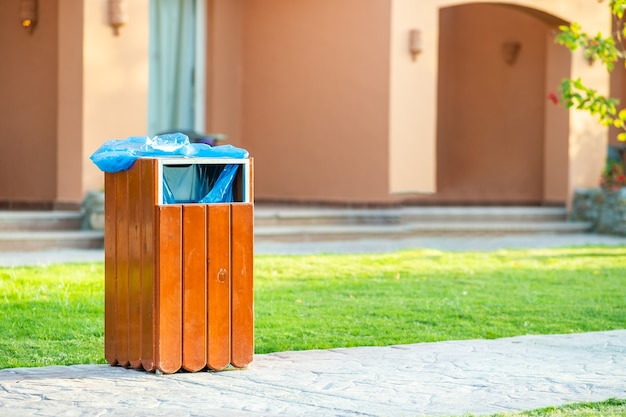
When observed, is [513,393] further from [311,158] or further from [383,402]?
[311,158]

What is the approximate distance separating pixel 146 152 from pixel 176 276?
654mm

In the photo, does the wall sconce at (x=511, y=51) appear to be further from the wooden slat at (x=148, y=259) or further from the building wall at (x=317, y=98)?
the wooden slat at (x=148, y=259)

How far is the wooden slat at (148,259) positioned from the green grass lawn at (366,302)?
59cm

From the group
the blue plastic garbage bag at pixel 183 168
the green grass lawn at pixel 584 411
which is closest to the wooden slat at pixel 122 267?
the blue plastic garbage bag at pixel 183 168

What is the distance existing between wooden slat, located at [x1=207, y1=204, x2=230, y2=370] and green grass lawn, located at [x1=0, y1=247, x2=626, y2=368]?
0.69 metres

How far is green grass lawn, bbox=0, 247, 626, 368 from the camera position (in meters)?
6.20

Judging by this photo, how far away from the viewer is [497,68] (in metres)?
16.4

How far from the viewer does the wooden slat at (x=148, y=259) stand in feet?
16.6

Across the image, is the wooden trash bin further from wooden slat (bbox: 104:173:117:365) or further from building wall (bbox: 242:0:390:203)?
building wall (bbox: 242:0:390:203)

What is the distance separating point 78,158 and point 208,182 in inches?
260

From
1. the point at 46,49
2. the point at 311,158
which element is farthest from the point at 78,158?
the point at 311,158

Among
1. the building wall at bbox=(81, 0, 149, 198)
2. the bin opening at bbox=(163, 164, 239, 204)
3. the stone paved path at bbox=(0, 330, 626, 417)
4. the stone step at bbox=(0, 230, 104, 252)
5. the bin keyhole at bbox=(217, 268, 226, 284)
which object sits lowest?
the stone paved path at bbox=(0, 330, 626, 417)

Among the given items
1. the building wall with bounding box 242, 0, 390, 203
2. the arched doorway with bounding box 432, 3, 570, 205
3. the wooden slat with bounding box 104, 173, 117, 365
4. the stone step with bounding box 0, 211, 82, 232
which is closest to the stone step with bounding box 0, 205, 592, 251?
the stone step with bounding box 0, 211, 82, 232

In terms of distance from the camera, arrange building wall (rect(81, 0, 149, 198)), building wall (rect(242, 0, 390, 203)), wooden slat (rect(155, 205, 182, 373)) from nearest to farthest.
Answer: wooden slat (rect(155, 205, 182, 373)) < building wall (rect(81, 0, 149, 198)) < building wall (rect(242, 0, 390, 203))
